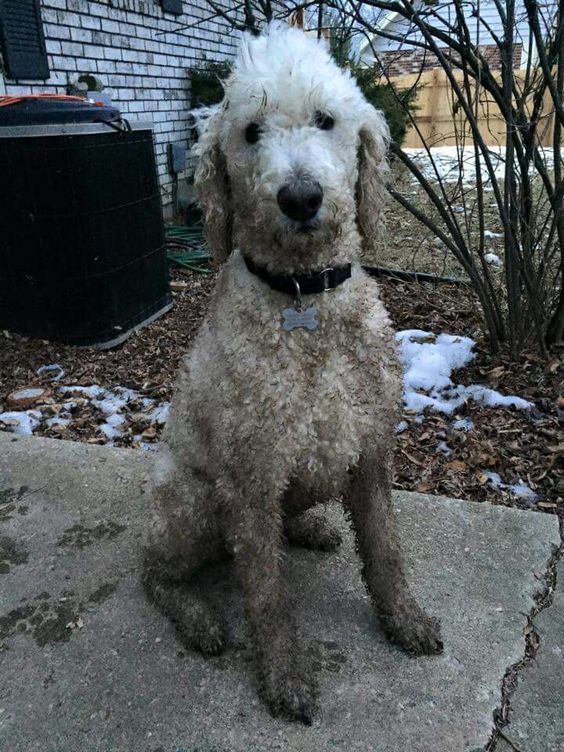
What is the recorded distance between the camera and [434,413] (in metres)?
3.67

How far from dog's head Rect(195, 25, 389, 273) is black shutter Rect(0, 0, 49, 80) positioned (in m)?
4.23

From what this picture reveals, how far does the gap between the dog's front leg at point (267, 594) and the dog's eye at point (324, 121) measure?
959 mm

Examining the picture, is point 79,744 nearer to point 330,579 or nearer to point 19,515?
point 330,579

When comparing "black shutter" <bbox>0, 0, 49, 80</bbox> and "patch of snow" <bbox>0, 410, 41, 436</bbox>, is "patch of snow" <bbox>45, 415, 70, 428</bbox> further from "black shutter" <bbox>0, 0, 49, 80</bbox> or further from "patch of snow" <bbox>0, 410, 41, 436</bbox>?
"black shutter" <bbox>0, 0, 49, 80</bbox>

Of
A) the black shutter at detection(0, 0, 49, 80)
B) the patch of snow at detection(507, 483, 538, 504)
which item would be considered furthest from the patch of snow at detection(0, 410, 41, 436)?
the black shutter at detection(0, 0, 49, 80)

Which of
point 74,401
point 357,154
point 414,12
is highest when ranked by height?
point 414,12

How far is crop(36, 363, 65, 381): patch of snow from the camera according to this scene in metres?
4.32

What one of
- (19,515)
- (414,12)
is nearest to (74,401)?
(19,515)

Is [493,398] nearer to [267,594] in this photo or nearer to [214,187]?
[267,594]

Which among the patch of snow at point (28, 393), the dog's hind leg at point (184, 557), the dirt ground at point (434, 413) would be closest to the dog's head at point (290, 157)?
the dirt ground at point (434, 413)

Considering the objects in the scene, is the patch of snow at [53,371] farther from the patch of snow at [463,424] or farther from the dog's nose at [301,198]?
the dog's nose at [301,198]

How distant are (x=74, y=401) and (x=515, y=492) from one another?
2669 millimetres

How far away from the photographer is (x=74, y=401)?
160 inches

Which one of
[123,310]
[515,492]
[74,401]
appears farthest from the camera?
[123,310]
